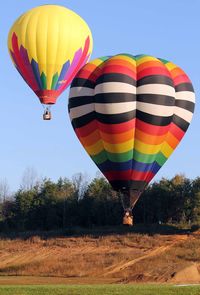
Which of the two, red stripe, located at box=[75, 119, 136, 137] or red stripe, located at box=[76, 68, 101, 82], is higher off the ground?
red stripe, located at box=[76, 68, 101, 82]

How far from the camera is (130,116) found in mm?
37625

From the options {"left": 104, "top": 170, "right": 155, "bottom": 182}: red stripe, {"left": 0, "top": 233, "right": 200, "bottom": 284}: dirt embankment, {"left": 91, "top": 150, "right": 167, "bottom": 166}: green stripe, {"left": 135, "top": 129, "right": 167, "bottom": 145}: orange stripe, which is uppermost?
{"left": 135, "top": 129, "right": 167, "bottom": 145}: orange stripe

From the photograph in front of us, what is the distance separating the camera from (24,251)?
6334 cm

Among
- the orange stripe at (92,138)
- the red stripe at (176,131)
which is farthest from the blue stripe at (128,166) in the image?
the red stripe at (176,131)

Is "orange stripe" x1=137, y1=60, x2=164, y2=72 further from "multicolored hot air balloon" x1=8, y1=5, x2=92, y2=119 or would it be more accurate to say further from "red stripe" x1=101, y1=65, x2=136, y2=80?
"multicolored hot air balloon" x1=8, y1=5, x2=92, y2=119

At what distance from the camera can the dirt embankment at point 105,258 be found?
4472 cm

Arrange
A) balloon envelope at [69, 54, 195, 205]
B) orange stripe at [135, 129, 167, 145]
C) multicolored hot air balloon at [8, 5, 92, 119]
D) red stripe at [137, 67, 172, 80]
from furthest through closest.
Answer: multicolored hot air balloon at [8, 5, 92, 119] < red stripe at [137, 67, 172, 80] < orange stripe at [135, 129, 167, 145] < balloon envelope at [69, 54, 195, 205]

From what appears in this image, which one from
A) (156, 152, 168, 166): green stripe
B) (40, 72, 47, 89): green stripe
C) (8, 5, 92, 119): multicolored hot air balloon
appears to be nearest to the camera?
(156, 152, 168, 166): green stripe

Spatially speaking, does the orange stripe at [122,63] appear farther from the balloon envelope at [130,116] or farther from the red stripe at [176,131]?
the red stripe at [176,131]

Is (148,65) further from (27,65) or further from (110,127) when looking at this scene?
(27,65)

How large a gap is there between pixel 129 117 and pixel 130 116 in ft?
0.30

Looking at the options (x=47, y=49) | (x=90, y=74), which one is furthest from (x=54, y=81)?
(x=90, y=74)

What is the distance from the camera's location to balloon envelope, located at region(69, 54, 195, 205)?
124ft

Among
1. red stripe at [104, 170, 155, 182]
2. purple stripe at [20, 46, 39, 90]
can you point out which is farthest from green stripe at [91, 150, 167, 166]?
purple stripe at [20, 46, 39, 90]
